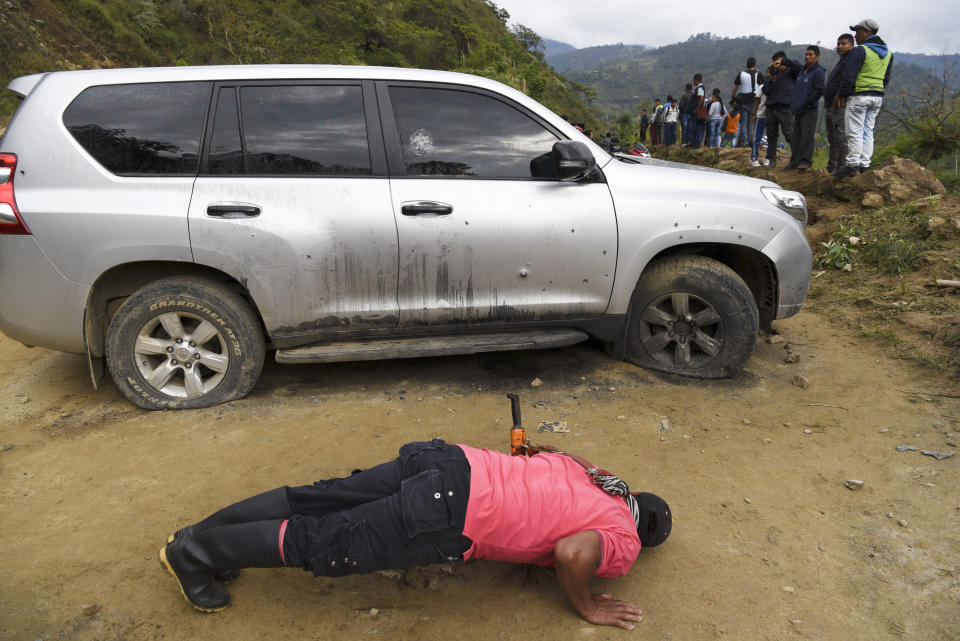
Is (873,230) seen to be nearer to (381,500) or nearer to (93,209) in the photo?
→ (381,500)

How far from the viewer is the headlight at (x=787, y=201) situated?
3.98m

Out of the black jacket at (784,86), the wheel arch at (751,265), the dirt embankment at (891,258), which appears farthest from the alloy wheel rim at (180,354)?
the black jacket at (784,86)

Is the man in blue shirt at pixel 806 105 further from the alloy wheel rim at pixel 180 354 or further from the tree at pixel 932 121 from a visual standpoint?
the alloy wheel rim at pixel 180 354

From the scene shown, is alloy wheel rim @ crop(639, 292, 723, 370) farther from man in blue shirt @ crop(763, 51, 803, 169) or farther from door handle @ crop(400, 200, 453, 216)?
man in blue shirt @ crop(763, 51, 803, 169)

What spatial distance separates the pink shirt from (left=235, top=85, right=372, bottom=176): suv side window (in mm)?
2034

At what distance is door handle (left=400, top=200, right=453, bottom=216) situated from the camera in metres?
3.44

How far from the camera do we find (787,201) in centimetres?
402

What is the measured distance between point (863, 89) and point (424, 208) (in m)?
6.55

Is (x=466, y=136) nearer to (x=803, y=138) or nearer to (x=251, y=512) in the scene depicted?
(x=251, y=512)

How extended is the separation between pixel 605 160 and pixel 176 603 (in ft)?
10.6

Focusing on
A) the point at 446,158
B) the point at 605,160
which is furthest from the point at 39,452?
the point at 605,160

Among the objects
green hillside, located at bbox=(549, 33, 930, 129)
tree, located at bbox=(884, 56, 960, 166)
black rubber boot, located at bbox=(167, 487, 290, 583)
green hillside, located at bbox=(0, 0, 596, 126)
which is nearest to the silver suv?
black rubber boot, located at bbox=(167, 487, 290, 583)

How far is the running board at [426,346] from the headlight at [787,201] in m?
1.53

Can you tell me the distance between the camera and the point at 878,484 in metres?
3.07
